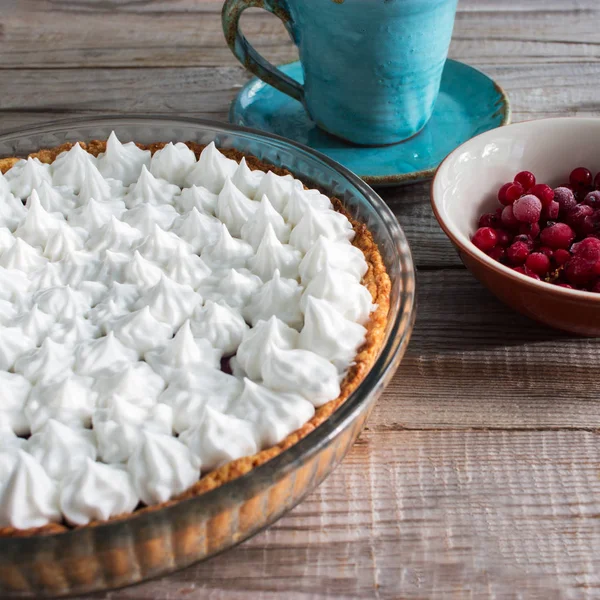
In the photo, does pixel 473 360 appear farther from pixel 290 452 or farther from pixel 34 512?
pixel 34 512

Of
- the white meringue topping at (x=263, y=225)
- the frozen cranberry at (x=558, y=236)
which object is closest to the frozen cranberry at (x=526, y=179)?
the frozen cranberry at (x=558, y=236)

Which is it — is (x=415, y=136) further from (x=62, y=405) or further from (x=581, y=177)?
(x=62, y=405)

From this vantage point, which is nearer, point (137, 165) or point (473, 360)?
point (473, 360)

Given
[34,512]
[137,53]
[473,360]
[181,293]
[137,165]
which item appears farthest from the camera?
[137,53]

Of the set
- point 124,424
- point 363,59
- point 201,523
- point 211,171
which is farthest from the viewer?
point 363,59

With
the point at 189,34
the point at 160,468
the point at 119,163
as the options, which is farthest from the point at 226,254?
the point at 189,34

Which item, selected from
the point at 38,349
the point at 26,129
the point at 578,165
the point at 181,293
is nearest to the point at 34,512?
the point at 38,349
